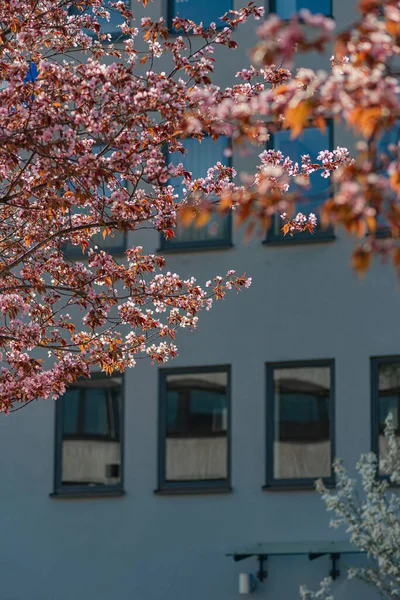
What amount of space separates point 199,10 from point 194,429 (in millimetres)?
6190

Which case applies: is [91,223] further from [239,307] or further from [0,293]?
[239,307]

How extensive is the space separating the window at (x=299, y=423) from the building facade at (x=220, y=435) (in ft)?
0.06

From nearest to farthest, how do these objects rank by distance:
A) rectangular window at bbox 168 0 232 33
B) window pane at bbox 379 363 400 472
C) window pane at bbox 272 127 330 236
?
window pane at bbox 379 363 400 472 → window pane at bbox 272 127 330 236 → rectangular window at bbox 168 0 232 33

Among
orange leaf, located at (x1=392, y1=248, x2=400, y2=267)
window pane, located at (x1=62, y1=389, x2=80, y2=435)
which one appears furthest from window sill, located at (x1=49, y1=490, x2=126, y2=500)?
orange leaf, located at (x1=392, y1=248, x2=400, y2=267)

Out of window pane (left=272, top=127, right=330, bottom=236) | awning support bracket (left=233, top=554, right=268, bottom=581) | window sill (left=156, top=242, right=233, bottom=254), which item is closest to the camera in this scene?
awning support bracket (left=233, top=554, right=268, bottom=581)

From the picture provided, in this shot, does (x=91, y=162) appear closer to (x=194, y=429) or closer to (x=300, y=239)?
(x=300, y=239)

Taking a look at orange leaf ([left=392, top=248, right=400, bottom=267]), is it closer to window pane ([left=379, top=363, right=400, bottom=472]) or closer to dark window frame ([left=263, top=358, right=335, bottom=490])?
window pane ([left=379, top=363, right=400, bottom=472])

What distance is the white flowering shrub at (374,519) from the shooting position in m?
17.0

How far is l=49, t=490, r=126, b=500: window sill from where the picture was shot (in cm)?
1994

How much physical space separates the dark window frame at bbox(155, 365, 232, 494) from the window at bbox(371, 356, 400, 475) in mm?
2069

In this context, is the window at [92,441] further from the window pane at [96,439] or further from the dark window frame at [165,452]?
the dark window frame at [165,452]

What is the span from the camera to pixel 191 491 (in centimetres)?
1955

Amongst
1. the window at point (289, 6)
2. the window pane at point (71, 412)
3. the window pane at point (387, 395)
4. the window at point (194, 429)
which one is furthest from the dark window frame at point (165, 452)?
the window at point (289, 6)

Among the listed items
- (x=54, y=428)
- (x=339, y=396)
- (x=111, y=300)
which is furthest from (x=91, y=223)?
(x=54, y=428)
